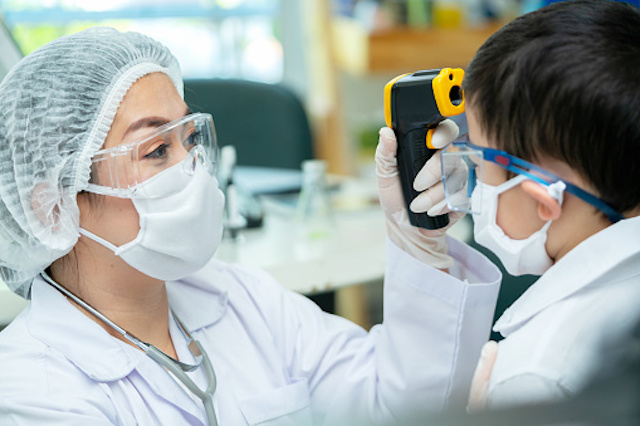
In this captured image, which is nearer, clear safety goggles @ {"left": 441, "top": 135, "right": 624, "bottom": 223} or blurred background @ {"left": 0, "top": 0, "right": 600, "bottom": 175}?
clear safety goggles @ {"left": 441, "top": 135, "right": 624, "bottom": 223}

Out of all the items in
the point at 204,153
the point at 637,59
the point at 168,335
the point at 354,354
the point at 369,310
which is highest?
the point at 637,59

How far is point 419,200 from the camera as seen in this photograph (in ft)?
3.81

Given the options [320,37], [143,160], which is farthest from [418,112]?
[320,37]

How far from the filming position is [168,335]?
1.29 metres

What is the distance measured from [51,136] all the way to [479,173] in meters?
0.65

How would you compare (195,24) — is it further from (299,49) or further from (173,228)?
(173,228)

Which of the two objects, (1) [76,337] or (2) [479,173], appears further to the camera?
(1) [76,337]

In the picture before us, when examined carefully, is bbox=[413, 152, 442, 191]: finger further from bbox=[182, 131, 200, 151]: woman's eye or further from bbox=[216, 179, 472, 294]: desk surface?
bbox=[216, 179, 472, 294]: desk surface

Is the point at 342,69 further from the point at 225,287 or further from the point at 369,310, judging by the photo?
the point at 225,287

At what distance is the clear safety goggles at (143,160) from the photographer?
117cm

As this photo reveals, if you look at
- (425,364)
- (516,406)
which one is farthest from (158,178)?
(516,406)

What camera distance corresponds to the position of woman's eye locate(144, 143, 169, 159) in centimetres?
121

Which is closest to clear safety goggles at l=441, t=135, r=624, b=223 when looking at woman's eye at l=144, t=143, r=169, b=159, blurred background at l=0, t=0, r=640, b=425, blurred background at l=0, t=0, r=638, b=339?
blurred background at l=0, t=0, r=640, b=425

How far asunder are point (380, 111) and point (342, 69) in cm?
39
